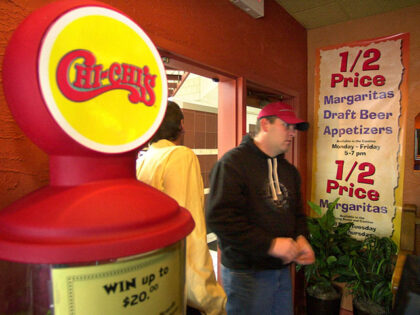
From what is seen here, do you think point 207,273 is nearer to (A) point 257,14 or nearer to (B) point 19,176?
(B) point 19,176

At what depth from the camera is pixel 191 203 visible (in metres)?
0.78

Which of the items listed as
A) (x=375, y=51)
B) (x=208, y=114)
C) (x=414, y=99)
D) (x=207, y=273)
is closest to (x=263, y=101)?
(x=208, y=114)

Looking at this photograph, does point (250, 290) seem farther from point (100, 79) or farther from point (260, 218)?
point (100, 79)

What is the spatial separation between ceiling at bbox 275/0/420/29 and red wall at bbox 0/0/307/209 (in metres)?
0.10

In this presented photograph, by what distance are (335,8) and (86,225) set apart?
118 inches

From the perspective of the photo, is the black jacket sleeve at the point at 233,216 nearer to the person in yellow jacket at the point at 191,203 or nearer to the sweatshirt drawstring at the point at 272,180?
the sweatshirt drawstring at the point at 272,180

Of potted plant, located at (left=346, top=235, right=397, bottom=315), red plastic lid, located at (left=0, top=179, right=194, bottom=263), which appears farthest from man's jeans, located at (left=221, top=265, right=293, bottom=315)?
potted plant, located at (left=346, top=235, right=397, bottom=315)

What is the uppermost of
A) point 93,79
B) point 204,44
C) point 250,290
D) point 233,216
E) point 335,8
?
A: point 335,8

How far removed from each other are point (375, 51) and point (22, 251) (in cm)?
315

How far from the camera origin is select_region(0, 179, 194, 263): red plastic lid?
0.36m

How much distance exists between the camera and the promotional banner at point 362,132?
262cm

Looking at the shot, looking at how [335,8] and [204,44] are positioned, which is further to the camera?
[335,8]

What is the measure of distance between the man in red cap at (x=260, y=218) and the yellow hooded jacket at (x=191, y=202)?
0.52 metres

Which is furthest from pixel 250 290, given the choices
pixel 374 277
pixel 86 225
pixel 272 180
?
pixel 374 277
